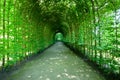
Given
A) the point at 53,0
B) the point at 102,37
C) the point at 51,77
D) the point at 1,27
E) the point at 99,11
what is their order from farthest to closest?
1. the point at 53,0
2. the point at 99,11
3. the point at 102,37
4. the point at 1,27
5. the point at 51,77

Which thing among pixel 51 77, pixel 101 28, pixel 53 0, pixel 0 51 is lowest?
pixel 51 77

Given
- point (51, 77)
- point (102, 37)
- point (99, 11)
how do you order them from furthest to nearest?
point (99, 11)
point (102, 37)
point (51, 77)

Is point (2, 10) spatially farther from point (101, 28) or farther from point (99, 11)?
point (99, 11)

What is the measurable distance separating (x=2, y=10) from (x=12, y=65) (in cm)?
264

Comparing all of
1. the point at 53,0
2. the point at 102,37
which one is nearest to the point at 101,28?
the point at 102,37

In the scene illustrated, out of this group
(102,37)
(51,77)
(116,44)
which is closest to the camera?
(116,44)

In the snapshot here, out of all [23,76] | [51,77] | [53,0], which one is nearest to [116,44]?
[51,77]

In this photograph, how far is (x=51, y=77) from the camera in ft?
29.9

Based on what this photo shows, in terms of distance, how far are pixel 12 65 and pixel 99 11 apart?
5.21 m

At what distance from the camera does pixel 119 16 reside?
8680 millimetres

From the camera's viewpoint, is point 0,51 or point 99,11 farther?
point 99,11

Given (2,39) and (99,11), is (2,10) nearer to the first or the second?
(2,39)

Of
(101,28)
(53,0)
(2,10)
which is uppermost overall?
(53,0)

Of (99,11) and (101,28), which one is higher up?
(99,11)
